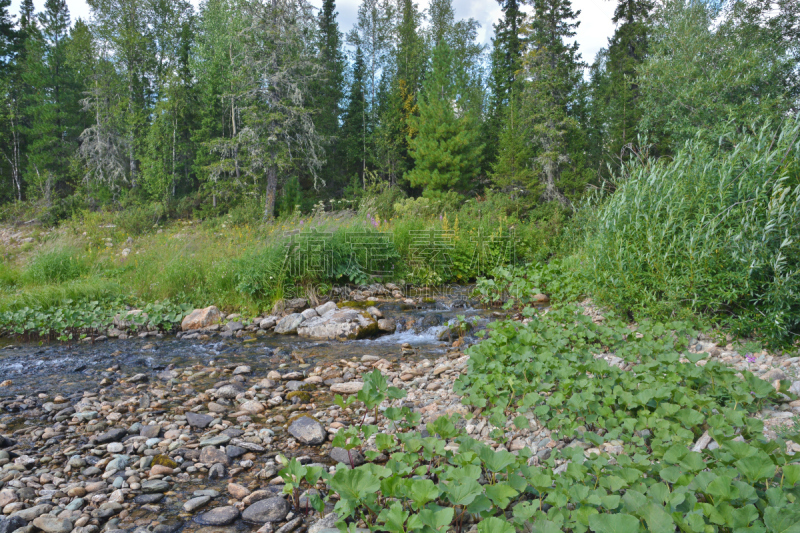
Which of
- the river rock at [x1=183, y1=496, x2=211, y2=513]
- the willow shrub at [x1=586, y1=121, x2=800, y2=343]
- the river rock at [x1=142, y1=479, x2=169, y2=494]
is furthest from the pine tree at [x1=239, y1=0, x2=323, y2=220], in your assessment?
the river rock at [x1=183, y1=496, x2=211, y2=513]

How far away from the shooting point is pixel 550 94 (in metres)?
15.3

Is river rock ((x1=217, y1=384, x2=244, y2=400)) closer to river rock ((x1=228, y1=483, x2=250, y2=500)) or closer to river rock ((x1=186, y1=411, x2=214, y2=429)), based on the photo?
river rock ((x1=186, y1=411, x2=214, y2=429))

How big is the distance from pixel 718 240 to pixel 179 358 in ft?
19.6

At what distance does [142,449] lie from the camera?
2.97 meters

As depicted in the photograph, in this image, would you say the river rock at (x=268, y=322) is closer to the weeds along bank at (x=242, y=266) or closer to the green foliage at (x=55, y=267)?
the weeds along bank at (x=242, y=266)

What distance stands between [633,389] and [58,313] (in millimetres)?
7574

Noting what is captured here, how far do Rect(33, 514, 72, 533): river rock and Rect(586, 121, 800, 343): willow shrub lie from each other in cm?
472

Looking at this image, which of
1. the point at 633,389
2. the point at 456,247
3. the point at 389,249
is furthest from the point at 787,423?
the point at 456,247

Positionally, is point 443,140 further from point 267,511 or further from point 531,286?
point 267,511

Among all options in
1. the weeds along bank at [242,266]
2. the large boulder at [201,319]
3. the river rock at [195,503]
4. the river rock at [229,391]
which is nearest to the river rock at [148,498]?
the river rock at [195,503]

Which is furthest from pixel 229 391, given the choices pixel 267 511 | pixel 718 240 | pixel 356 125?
pixel 356 125

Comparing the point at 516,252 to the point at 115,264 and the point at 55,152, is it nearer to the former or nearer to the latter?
the point at 115,264

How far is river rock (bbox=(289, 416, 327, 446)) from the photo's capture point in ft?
10.1

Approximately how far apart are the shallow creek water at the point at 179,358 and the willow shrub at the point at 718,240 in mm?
2332
